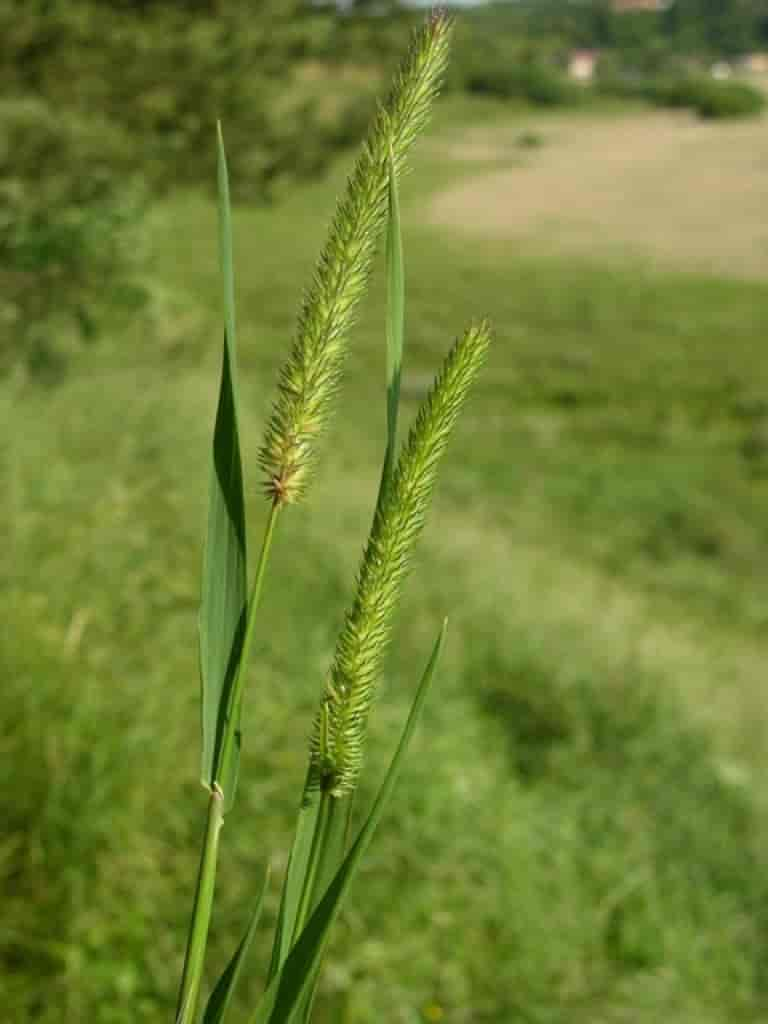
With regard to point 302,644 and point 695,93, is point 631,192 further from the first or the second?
point 302,644

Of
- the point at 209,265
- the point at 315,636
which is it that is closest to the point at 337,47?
the point at 315,636

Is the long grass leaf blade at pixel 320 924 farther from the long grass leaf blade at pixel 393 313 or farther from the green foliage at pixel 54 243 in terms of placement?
the green foliage at pixel 54 243

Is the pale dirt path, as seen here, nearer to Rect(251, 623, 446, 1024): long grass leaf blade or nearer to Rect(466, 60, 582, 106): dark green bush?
Rect(466, 60, 582, 106): dark green bush

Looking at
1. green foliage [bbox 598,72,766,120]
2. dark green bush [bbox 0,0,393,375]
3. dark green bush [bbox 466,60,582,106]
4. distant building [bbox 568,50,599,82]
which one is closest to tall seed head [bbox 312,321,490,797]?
dark green bush [bbox 0,0,393,375]

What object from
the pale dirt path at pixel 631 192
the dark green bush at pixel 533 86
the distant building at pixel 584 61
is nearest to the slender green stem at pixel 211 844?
the dark green bush at pixel 533 86

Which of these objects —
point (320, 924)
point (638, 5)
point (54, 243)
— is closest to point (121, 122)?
point (54, 243)

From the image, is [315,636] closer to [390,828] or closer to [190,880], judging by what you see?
A: [390,828]
